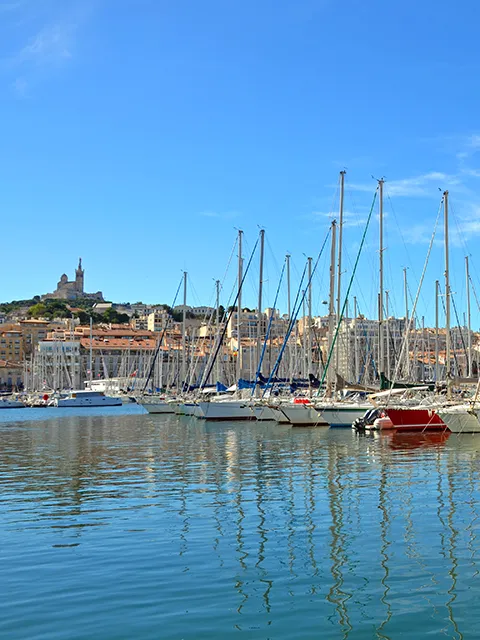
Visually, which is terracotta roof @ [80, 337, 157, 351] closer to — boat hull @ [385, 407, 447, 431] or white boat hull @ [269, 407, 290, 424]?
white boat hull @ [269, 407, 290, 424]

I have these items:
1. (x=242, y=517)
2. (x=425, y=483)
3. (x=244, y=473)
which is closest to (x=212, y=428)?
(x=244, y=473)

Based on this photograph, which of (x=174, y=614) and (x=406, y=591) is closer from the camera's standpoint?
(x=174, y=614)

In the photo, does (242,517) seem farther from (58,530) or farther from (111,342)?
(111,342)

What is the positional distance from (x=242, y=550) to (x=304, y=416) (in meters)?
29.1

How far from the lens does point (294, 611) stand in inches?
351

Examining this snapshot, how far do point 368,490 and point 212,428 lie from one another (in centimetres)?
2547

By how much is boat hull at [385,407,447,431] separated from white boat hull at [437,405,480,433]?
2034mm

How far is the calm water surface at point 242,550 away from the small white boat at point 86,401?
7803 centimetres

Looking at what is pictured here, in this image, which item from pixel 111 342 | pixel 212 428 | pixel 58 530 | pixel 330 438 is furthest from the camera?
pixel 111 342

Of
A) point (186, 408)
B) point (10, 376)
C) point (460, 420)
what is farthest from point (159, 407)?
point (10, 376)

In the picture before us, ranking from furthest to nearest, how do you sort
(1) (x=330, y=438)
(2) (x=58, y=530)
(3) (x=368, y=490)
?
(1) (x=330, y=438)
(3) (x=368, y=490)
(2) (x=58, y=530)

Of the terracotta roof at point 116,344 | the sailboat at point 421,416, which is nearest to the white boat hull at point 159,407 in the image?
the sailboat at point 421,416

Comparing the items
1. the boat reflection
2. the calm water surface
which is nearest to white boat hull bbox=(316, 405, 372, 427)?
the boat reflection

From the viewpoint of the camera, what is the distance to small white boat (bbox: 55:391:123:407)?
100750 mm
